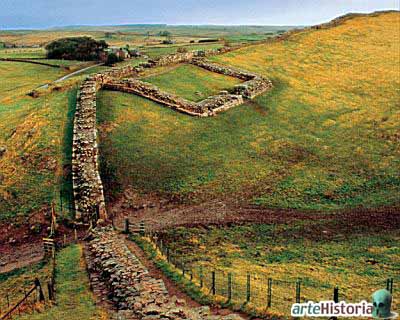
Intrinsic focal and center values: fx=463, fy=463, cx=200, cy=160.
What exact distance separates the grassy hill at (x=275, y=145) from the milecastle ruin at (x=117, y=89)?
1023 millimetres

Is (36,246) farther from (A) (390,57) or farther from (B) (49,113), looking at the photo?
(A) (390,57)

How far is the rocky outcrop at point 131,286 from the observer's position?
1528cm

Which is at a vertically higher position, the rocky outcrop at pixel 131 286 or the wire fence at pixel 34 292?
the rocky outcrop at pixel 131 286

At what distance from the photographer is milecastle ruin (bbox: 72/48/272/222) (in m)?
27.0

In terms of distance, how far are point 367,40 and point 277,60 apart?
810 inches

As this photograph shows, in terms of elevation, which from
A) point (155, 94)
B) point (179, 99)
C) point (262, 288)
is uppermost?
point (155, 94)

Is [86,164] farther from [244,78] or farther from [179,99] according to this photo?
[244,78]

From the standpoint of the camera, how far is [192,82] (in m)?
46.1

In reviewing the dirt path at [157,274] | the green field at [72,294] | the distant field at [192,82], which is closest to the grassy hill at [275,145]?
the distant field at [192,82]

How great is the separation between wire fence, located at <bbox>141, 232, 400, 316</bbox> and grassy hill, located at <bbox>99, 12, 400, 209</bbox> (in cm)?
828

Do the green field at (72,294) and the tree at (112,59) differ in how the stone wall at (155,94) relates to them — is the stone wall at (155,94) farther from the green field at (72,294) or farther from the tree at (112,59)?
the tree at (112,59)

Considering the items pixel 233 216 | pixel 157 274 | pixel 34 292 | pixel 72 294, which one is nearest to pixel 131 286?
pixel 157 274

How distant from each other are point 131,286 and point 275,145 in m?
21.0

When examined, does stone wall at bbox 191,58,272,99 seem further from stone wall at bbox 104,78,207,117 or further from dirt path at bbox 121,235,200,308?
dirt path at bbox 121,235,200,308
